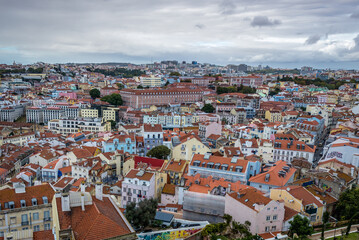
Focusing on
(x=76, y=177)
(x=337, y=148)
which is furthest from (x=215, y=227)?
(x=337, y=148)

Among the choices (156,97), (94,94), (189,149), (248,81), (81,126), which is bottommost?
(81,126)

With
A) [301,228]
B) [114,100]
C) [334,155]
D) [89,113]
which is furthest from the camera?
[114,100]

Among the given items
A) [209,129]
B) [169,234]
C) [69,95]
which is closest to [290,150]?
[209,129]

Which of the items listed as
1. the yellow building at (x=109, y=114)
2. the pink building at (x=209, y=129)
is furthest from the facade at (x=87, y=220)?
the yellow building at (x=109, y=114)

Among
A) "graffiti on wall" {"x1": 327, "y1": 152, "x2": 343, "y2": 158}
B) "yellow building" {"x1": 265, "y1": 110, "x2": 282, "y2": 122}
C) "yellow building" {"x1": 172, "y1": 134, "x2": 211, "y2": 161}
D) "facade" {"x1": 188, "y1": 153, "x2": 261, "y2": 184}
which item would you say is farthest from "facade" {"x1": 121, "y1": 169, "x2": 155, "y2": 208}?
"yellow building" {"x1": 265, "y1": 110, "x2": 282, "y2": 122}

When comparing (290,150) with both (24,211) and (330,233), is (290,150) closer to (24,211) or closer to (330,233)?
(330,233)
